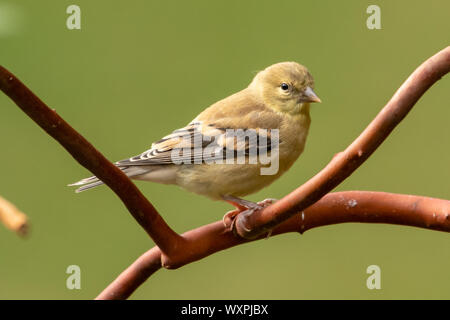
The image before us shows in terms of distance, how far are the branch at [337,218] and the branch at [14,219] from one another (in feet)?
1.73

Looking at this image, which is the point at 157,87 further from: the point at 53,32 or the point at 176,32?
the point at 53,32

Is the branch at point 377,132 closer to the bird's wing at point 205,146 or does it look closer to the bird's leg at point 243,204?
the bird's leg at point 243,204

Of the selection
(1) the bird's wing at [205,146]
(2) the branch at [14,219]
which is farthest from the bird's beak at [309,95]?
(2) the branch at [14,219]

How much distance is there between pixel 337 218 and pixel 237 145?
0.55m

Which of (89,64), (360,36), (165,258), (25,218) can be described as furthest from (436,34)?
(25,218)

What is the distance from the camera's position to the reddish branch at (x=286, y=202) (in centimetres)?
79

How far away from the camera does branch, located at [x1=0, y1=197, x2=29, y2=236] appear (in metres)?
0.50

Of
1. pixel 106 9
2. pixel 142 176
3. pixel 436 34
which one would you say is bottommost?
pixel 142 176

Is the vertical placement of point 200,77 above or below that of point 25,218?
above

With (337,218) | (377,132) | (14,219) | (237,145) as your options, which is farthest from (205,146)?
(14,219)

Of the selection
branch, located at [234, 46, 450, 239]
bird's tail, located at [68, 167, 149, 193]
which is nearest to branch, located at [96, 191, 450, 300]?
branch, located at [234, 46, 450, 239]

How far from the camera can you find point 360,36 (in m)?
2.35

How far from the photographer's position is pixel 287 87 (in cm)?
166

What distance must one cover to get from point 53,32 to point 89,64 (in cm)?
19
